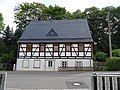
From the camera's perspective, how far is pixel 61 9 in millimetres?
41594

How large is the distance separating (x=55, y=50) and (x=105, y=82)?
24.8 meters

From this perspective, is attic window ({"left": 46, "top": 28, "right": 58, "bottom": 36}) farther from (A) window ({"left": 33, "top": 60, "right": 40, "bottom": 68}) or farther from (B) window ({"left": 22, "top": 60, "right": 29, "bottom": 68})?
(B) window ({"left": 22, "top": 60, "right": 29, "bottom": 68})

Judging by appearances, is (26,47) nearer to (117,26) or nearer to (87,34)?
(87,34)

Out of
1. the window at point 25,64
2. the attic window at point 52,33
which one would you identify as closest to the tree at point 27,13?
the attic window at point 52,33

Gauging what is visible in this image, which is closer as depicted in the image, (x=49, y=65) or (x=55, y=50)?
(x=49, y=65)

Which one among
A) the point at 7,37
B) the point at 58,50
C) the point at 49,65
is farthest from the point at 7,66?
the point at 7,37

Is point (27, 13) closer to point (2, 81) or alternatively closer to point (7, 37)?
point (7, 37)

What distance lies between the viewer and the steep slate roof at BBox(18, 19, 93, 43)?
3022 cm

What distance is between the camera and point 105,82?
5023 mm

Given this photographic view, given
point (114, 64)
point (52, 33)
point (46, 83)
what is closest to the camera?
point (46, 83)

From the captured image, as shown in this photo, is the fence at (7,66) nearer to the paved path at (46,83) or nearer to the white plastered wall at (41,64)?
the white plastered wall at (41,64)

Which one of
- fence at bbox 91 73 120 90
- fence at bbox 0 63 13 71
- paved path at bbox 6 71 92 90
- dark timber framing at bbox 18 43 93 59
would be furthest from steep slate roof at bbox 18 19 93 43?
fence at bbox 91 73 120 90

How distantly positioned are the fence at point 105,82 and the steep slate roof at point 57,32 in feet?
79.3

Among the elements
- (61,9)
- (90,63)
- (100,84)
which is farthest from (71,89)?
(61,9)
